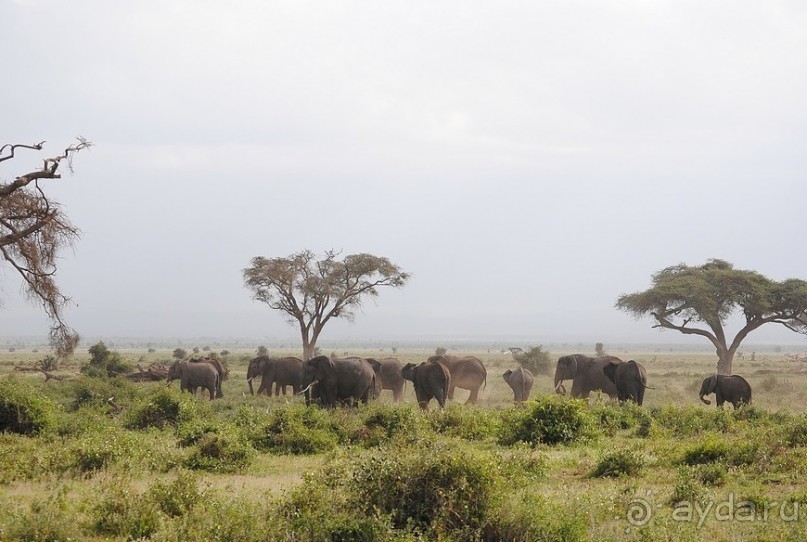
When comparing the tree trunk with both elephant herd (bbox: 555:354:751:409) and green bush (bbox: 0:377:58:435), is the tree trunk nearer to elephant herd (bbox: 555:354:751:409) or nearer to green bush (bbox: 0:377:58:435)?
elephant herd (bbox: 555:354:751:409)

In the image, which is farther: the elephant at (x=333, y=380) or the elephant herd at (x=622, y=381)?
the elephant herd at (x=622, y=381)

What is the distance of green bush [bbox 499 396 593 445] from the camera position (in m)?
16.8

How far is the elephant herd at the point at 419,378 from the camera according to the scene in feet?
78.4

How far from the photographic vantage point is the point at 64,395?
27.7m

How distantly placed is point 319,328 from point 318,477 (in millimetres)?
40609

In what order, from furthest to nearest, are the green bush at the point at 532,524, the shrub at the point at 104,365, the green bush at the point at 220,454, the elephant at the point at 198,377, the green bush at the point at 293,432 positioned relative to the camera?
1. the shrub at the point at 104,365
2. the elephant at the point at 198,377
3. the green bush at the point at 293,432
4. the green bush at the point at 220,454
5. the green bush at the point at 532,524

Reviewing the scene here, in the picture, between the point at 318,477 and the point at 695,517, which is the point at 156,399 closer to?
the point at 318,477

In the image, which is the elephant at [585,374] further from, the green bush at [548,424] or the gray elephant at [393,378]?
the green bush at [548,424]

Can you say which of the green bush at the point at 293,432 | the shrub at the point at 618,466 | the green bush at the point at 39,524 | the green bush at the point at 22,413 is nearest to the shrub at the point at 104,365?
the green bush at the point at 22,413

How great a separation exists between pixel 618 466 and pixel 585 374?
18.0 meters

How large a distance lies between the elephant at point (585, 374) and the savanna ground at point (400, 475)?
870 centimetres

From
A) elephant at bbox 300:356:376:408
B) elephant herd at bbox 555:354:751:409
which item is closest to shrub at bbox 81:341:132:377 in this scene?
elephant at bbox 300:356:376:408

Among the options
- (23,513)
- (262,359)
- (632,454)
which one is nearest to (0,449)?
(23,513)

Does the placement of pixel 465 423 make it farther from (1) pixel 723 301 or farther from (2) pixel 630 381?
(1) pixel 723 301
